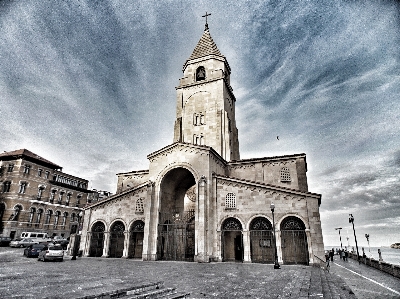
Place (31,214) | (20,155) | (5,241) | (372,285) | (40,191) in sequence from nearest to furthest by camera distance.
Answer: (372,285) < (5,241) < (20,155) < (31,214) < (40,191)

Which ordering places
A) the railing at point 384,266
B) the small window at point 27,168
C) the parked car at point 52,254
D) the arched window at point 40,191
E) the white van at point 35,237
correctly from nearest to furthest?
1. the railing at point 384,266
2. the parked car at point 52,254
3. the white van at point 35,237
4. the small window at point 27,168
5. the arched window at point 40,191

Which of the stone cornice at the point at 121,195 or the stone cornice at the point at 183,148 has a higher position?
the stone cornice at the point at 183,148

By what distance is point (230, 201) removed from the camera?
23.8 m

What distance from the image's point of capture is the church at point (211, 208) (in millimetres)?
21875

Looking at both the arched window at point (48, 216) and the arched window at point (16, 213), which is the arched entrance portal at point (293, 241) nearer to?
the arched window at point (16, 213)

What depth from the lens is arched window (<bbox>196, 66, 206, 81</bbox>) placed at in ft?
126

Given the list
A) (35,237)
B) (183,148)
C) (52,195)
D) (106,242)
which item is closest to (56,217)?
(52,195)

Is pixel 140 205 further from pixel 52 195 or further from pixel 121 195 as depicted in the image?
pixel 52 195

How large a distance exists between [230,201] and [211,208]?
1.97 m

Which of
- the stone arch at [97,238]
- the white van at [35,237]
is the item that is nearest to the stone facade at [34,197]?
the white van at [35,237]

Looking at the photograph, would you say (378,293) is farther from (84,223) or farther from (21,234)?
(21,234)

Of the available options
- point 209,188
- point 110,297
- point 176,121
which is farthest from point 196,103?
point 110,297

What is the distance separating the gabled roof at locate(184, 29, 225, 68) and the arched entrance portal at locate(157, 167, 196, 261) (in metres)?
20.7

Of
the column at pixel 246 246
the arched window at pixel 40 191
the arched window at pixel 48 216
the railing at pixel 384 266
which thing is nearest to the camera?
the railing at pixel 384 266
